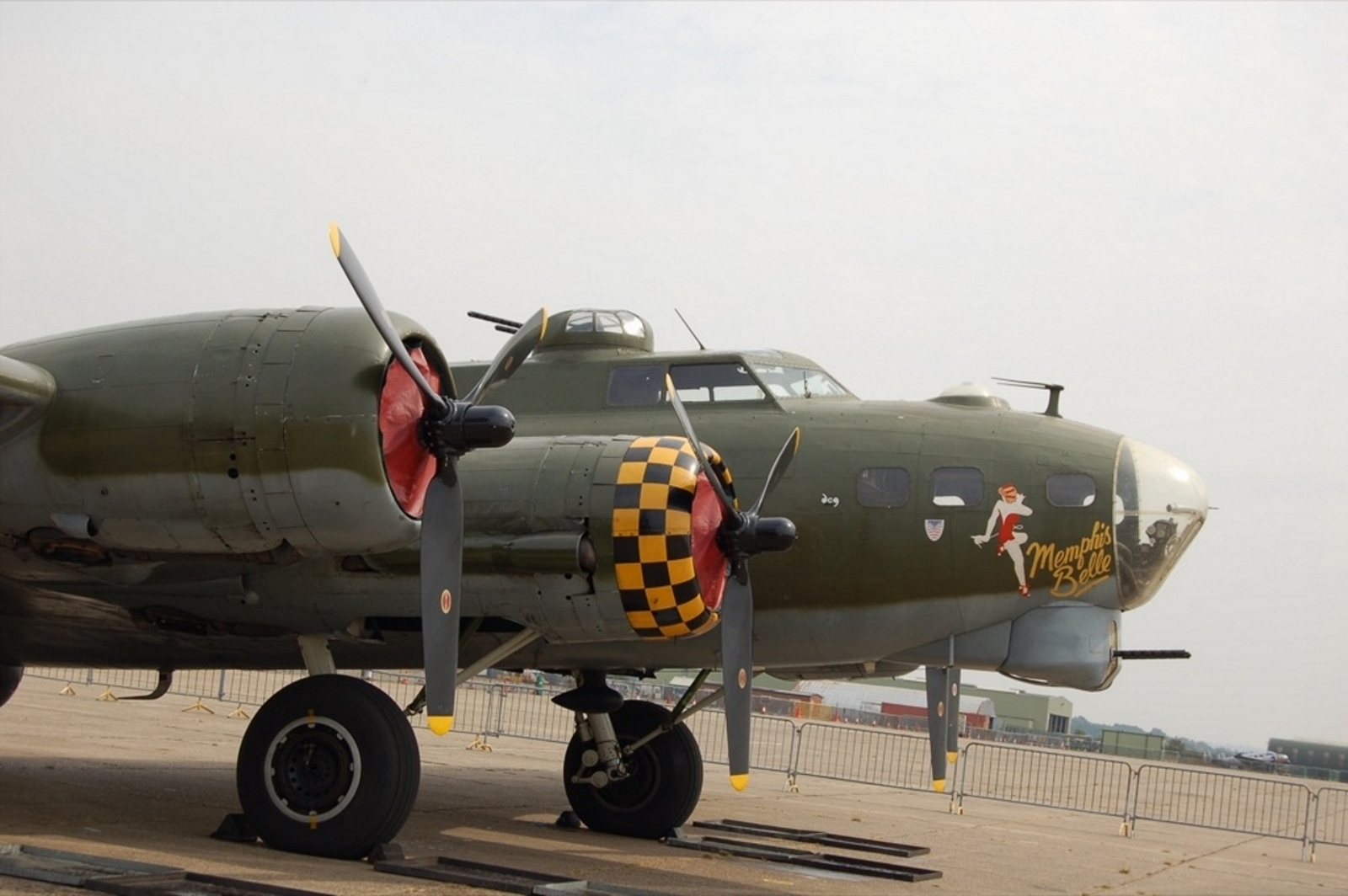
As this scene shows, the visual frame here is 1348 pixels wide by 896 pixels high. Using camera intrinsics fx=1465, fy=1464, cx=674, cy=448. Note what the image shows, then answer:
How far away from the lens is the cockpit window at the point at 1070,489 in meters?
11.9

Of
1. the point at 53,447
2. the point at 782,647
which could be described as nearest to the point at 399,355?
the point at 53,447

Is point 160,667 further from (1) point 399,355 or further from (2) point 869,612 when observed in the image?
(2) point 869,612

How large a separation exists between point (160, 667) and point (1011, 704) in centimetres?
6358

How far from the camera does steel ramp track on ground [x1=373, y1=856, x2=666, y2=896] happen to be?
8.55 metres

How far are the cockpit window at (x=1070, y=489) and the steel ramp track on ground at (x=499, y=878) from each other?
4.91 meters

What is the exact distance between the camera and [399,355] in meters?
9.05

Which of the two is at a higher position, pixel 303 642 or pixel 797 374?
pixel 797 374

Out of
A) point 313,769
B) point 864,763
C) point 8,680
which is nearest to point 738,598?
point 313,769

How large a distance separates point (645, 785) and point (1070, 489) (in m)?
4.53

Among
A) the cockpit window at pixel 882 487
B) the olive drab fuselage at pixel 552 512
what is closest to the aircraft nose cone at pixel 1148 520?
the olive drab fuselage at pixel 552 512

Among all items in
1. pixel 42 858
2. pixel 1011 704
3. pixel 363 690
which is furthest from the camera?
pixel 1011 704

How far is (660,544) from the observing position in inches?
408

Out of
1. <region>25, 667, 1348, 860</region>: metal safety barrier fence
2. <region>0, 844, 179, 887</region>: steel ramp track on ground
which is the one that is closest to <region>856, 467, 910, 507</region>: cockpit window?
<region>0, 844, 179, 887</region>: steel ramp track on ground

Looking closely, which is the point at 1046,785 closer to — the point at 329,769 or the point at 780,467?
the point at 780,467
